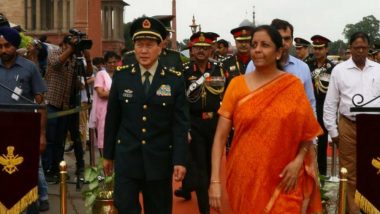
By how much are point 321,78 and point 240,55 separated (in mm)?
2513

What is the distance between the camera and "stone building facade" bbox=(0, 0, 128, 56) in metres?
46.9

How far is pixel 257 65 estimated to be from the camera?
15.7ft

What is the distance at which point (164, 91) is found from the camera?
5.40 m

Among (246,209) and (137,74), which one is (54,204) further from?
(246,209)

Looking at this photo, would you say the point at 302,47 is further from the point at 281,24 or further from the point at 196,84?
the point at 281,24

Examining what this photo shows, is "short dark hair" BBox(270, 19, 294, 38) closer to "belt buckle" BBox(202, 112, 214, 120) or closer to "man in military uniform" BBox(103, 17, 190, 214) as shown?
"man in military uniform" BBox(103, 17, 190, 214)

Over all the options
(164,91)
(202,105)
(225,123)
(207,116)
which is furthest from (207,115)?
(225,123)

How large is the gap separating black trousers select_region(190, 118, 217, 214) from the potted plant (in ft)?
3.69

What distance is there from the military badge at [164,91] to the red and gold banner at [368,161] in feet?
6.07

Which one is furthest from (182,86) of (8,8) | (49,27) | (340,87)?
(49,27)

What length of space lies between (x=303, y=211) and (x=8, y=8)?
53.5 meters

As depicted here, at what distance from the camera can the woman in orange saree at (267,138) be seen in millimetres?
4645

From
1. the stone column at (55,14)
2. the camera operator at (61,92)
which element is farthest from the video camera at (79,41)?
the stone column at (55,14)

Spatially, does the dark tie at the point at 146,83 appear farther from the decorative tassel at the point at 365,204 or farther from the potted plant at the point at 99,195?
the decorative tassel at the point at 365,204
